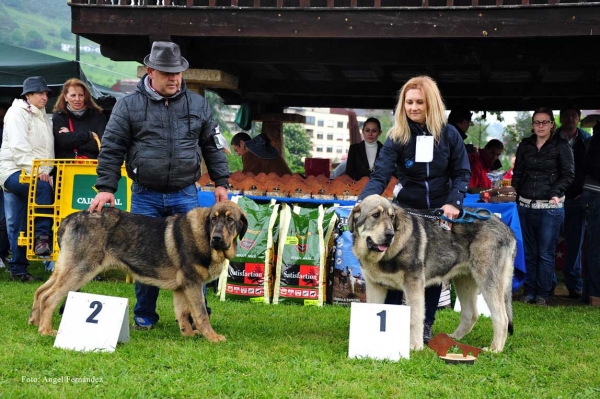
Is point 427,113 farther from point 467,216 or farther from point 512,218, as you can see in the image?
point 512,218

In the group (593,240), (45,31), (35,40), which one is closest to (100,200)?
(593,240)

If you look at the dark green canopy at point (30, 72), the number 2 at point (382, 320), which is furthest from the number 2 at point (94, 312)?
the dark green canopy at point (30, 72)

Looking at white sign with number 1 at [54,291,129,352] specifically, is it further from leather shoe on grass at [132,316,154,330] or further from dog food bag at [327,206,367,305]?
dog food bag at [327,206,367,305]

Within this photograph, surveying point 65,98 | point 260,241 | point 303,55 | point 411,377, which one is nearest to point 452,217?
point 411,377

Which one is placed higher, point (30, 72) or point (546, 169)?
point (30, 72)

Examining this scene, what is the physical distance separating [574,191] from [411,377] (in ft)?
16.9

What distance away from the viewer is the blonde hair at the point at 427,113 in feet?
16.8

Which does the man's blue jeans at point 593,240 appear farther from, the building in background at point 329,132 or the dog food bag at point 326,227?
the building in background at point 329,132

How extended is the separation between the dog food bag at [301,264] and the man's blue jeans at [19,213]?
3.01m

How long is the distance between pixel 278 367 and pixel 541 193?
14.8 feet

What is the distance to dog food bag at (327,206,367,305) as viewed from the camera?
7.41 m

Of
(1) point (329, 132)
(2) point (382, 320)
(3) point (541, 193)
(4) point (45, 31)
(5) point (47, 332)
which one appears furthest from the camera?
(1) point (329, 132)

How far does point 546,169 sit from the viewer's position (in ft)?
25.4

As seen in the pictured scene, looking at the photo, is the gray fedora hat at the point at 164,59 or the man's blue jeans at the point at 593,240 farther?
the man's blue jeans at the point at 593,240
